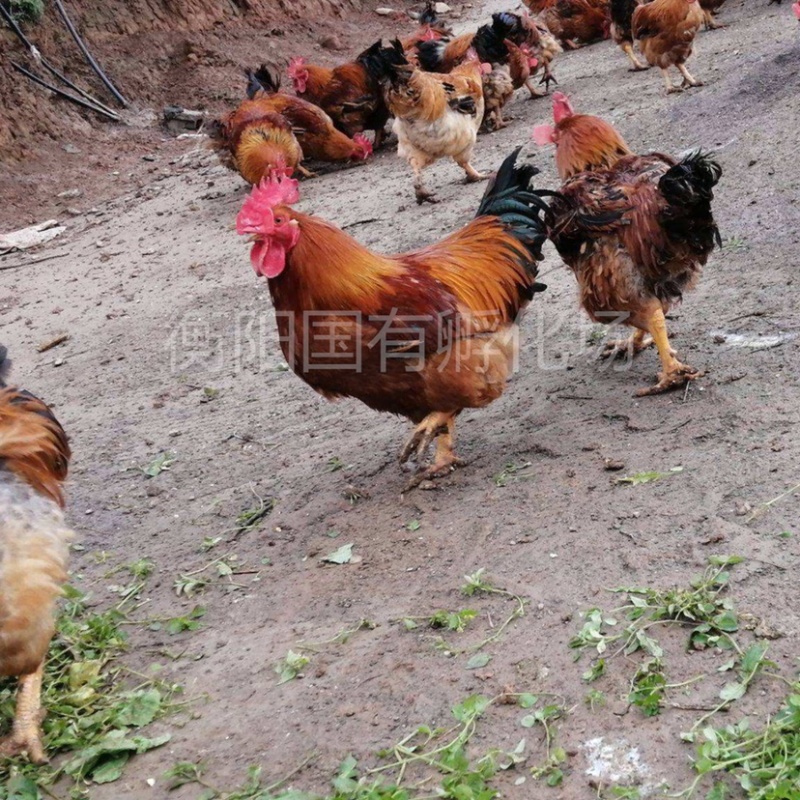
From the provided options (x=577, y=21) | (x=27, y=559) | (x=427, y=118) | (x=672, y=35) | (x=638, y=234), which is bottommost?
(x=27, y=559)

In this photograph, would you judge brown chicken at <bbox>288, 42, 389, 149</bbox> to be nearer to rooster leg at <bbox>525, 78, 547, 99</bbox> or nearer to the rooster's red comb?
rooster leg at <bbox>525, 78, 547, 99</bbox>

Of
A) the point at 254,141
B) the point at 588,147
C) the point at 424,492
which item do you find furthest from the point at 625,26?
the point at 424,492

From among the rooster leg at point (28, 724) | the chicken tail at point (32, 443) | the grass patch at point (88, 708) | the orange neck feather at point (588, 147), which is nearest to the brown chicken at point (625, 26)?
the orange neck feather at point (588, 147)

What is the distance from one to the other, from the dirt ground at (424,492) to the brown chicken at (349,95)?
3434mm

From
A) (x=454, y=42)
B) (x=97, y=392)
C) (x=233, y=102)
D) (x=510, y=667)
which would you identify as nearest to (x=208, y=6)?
(x=233, y=102)

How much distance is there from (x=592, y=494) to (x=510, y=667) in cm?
119

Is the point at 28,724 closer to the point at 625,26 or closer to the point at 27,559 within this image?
the point at 27,559

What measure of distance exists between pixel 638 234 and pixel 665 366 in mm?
733

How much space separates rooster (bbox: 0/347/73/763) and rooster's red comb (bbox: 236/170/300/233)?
129 centimetres

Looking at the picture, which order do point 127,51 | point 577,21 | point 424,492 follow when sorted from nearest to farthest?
point 424,492 < point 127,51 < point 577,21

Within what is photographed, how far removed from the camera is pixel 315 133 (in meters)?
11.5

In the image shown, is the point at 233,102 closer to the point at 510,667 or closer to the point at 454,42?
the point at 454,42

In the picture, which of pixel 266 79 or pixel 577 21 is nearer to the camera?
pixel 266 79

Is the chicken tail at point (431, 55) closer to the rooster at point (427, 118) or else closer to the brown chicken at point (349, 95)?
the brown chicken at point (349, 95)
